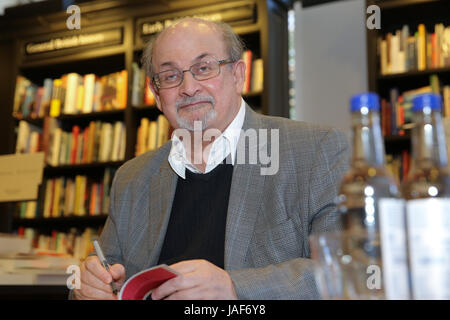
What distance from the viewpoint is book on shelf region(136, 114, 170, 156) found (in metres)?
3.47

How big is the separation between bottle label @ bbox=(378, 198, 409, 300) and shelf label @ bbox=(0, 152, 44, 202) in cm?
178

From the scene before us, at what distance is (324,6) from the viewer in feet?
12.6

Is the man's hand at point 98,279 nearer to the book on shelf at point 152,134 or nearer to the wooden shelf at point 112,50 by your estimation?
the wooden shelf at point 112,50

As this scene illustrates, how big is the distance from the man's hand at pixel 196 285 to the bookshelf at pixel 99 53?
2.38m

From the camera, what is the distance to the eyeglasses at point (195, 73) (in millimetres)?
1611

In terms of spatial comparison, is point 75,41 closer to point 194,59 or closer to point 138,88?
point 138,88

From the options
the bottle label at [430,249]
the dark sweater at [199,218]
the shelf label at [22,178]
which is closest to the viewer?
the bottle label at [430,249]

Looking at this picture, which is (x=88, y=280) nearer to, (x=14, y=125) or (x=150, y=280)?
(x=150, y=280)

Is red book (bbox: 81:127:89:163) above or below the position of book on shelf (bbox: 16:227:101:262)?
above

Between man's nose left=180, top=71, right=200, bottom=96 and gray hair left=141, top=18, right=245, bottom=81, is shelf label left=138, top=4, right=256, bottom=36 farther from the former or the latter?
man's nose left=180, top=71, right=200, bottom=96

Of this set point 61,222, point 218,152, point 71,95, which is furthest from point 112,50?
point 218,152

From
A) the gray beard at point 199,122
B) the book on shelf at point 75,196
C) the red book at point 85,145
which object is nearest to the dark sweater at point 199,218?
the gray beard at point 199,122

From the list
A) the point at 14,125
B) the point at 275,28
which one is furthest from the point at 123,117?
the point at 275,28

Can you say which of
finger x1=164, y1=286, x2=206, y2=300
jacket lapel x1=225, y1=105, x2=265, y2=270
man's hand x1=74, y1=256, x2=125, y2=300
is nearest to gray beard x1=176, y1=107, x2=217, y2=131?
jacket lapel x1=225, y1=105, x2=265, y2=270
